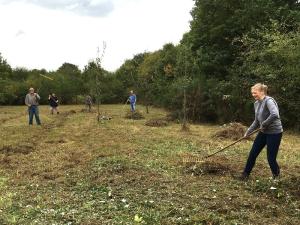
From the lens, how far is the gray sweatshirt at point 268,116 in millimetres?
10117

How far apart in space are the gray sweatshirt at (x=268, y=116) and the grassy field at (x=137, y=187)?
110 cm

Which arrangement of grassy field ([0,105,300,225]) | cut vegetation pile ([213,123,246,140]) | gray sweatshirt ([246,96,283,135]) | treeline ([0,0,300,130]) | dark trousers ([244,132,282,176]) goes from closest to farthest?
1. grassy field ([0,105,300,225])
2. gray sweatshirt ([246,96,283,135])
3. dark trousers ([244,132,282,176])
4. cut vegetation pile ([213,123,246,140])
5. treeline ([0,0,300,130])

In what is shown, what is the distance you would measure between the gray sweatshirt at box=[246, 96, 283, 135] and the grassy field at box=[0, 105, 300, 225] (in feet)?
3.61

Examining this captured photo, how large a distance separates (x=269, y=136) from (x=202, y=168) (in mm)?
1974

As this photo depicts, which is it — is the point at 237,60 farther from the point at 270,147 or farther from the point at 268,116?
the point at 270,147

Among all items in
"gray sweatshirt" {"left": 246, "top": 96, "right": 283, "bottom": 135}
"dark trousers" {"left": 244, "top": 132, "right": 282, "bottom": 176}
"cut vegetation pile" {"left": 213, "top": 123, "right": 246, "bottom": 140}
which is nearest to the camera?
"gray sweatshirt" {"left": 246, "top": 96, "right": 283, "bottom": 135}

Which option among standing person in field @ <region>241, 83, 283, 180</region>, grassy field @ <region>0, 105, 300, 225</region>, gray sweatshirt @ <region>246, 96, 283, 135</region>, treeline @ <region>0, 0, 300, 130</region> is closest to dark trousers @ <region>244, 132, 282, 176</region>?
standing person in field @ <region>241, 83, 283, 180</region>

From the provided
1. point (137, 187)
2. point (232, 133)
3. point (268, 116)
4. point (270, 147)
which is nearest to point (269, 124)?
point (268, 116)

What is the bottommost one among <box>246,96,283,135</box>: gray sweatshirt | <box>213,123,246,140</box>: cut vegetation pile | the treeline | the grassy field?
the grassy field

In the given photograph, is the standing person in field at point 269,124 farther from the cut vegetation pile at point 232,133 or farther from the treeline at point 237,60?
the treeline at point 237,60

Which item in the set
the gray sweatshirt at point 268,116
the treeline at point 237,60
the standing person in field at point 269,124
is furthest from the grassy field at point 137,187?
the treeline at point 237,60

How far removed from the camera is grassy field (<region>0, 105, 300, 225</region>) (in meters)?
7.89

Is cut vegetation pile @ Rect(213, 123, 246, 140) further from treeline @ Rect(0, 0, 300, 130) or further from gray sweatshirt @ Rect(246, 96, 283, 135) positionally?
gray sweatshirt @ Rect(246, 96, 283, 135)

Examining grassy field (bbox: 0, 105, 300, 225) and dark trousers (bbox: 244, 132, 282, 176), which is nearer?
grassy field (bbox: 0, 105, 300, 225)
